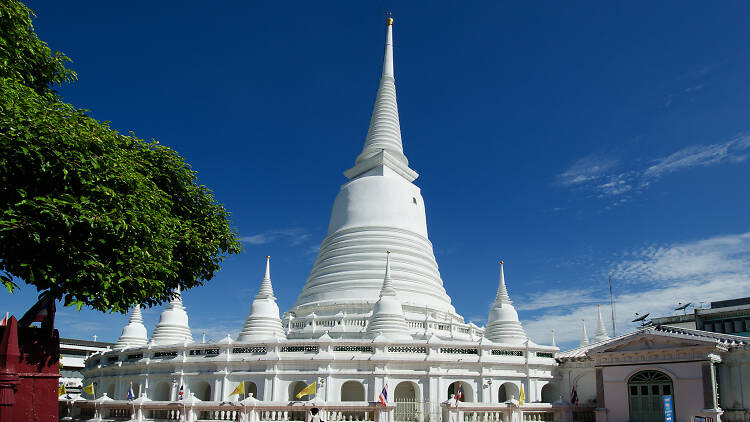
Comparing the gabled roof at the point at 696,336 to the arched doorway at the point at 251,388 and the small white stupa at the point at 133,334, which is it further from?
the small white stupa at the point at 133,334

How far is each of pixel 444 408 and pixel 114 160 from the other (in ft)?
64.0

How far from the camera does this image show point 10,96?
678 inches

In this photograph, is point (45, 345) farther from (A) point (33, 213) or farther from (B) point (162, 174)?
(B) point (162, 174)

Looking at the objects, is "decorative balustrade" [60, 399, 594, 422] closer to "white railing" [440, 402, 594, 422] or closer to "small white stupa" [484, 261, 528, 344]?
"white railing" [440, 402, 594, 422]

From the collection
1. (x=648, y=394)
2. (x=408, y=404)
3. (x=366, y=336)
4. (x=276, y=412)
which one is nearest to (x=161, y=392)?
(x=366, y=336)

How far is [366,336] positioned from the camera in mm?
39781

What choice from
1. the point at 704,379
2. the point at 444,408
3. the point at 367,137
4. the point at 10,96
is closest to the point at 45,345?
the point at 10,96

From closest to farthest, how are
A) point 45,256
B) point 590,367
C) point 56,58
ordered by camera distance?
point 45,256 → point 56,58 → point 590,367

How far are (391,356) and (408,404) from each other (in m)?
3.17

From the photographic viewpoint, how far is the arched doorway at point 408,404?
32812 millimetres

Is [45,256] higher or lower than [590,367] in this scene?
higher

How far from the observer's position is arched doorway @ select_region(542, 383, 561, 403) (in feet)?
130

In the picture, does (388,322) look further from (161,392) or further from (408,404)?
(161,392)

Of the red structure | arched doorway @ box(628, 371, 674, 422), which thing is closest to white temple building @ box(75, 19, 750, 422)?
arched doorway @ box(628, 371, 674, 422)
